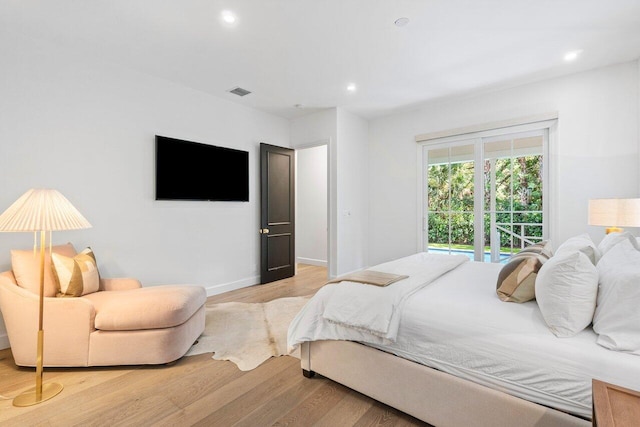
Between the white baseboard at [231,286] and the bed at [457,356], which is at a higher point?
the bed at [457,356]

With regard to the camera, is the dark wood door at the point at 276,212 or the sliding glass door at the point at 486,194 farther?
the dark wood door at the point at 276,212

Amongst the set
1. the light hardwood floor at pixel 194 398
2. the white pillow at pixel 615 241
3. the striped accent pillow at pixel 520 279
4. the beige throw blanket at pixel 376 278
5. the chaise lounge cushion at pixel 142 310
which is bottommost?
the light hardwood floor at pixel 194 398

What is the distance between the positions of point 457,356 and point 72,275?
279cm

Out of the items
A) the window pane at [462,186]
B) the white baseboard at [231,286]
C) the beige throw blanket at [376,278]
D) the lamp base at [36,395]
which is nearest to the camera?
the lamp base at [36,395]

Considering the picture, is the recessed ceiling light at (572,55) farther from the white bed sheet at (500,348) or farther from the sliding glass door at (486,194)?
the white bed sheet at (500,348)

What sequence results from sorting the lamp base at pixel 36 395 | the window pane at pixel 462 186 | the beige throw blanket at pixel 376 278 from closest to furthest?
1. the lamp base at pixel 36 395
2. the beige throw blanket at pixel 376 278
3. the window pane at pixel 462 186

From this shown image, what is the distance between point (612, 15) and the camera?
2.42 metres

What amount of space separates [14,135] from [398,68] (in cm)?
374

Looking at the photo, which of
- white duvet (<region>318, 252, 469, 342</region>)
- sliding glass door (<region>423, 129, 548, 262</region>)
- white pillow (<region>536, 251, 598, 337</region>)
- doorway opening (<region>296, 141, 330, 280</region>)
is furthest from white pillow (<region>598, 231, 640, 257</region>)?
doorway opening (<region>296, 141, 330, 280</region>)

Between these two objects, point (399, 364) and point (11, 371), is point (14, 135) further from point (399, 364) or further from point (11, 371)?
point (399, 364)

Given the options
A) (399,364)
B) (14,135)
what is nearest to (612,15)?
(399,364)

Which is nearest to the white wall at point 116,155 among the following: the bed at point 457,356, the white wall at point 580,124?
the bed at point 457,356

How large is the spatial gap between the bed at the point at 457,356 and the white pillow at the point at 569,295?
51 millimetres

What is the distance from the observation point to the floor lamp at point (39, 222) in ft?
5.94
